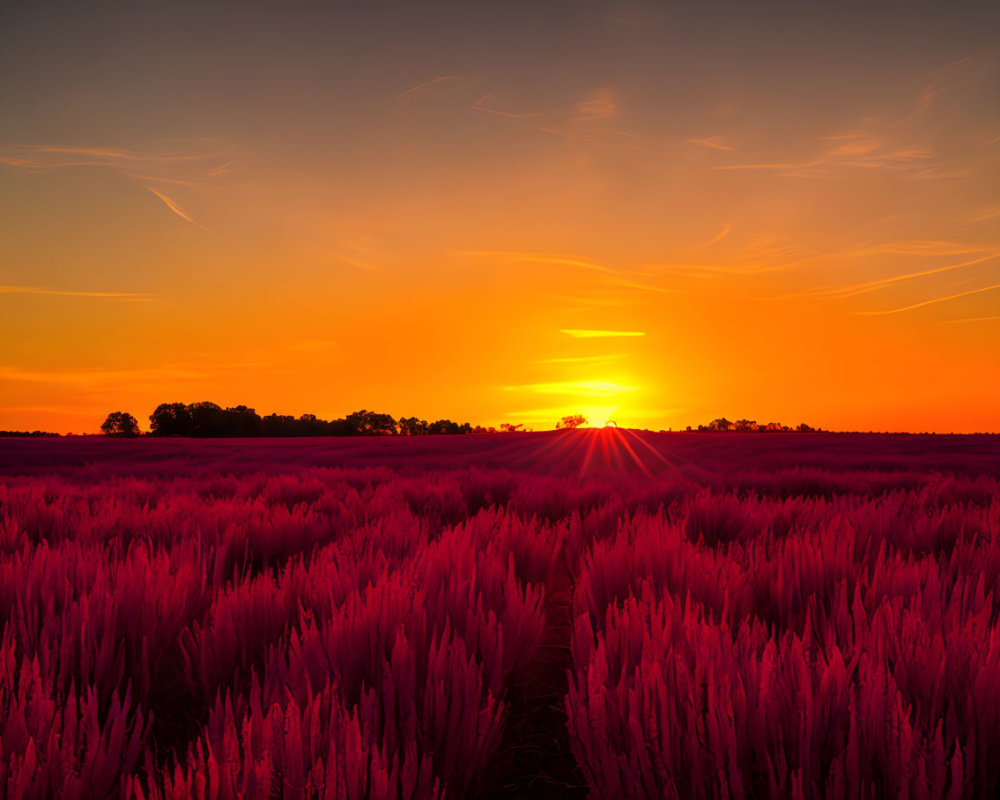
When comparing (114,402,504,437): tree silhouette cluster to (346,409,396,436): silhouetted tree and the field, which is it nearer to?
(346,409,396,436): silhouetted tree

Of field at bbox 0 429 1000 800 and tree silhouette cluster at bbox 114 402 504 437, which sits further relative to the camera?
tree silhouette cluster at bbox 114 402 504 437

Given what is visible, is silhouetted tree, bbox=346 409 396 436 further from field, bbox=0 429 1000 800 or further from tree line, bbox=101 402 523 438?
field, bbox=0 429 1000 800

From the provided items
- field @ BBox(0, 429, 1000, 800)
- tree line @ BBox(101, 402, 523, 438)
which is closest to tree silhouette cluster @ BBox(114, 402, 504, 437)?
tree line @ BBox(101, 402, 523, 438)

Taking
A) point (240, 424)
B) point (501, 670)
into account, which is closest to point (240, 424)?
point (240, 424)

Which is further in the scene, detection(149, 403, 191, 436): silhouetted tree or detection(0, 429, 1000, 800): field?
detection(149, 403, 191, 436): silhouetted tree

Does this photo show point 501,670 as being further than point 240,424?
No

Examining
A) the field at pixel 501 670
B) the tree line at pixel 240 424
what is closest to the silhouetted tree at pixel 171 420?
the tree line at pixel 240 424

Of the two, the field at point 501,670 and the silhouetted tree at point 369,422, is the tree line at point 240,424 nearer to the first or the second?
the silhouetted tree at point 369,422

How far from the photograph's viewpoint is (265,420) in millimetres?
41000

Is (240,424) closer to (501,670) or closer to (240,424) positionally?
(240,424)

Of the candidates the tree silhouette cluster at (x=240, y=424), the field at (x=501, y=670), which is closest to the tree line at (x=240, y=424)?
the tree silhouette cluster at (x=240, y=424)

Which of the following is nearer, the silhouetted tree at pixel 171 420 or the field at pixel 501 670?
the field at pixel 501 670

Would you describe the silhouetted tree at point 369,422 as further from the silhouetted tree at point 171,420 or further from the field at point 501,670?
the field at point 501,670

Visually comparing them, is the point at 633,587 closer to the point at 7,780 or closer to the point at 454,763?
the point at 454,763
